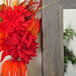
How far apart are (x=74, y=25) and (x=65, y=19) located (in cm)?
5

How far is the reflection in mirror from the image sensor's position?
0.74m

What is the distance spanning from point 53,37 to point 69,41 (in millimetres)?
82

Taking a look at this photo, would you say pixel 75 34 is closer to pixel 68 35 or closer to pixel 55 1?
pixel 68 35

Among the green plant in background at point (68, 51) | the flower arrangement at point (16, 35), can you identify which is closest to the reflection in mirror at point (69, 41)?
the green plant in background at point (68, 51)

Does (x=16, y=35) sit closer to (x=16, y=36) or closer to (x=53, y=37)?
(x=16, y=36)

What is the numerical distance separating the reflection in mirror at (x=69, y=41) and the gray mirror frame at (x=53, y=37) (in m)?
0.02

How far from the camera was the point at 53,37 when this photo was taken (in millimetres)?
741

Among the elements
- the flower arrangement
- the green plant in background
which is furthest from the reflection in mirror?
the flower arrangement

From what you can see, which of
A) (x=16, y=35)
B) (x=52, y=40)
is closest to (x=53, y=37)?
(x=52, y=40)

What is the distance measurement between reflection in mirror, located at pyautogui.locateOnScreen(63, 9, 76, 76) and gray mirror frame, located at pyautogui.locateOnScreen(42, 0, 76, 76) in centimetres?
2

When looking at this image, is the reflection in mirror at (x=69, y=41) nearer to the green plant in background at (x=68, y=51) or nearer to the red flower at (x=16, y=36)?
the green plant in background at (x=68, y=51)

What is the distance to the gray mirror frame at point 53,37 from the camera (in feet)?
2.42

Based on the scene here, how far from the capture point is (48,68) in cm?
74

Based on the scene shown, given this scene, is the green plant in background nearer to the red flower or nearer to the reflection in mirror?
the reflection in mirror
